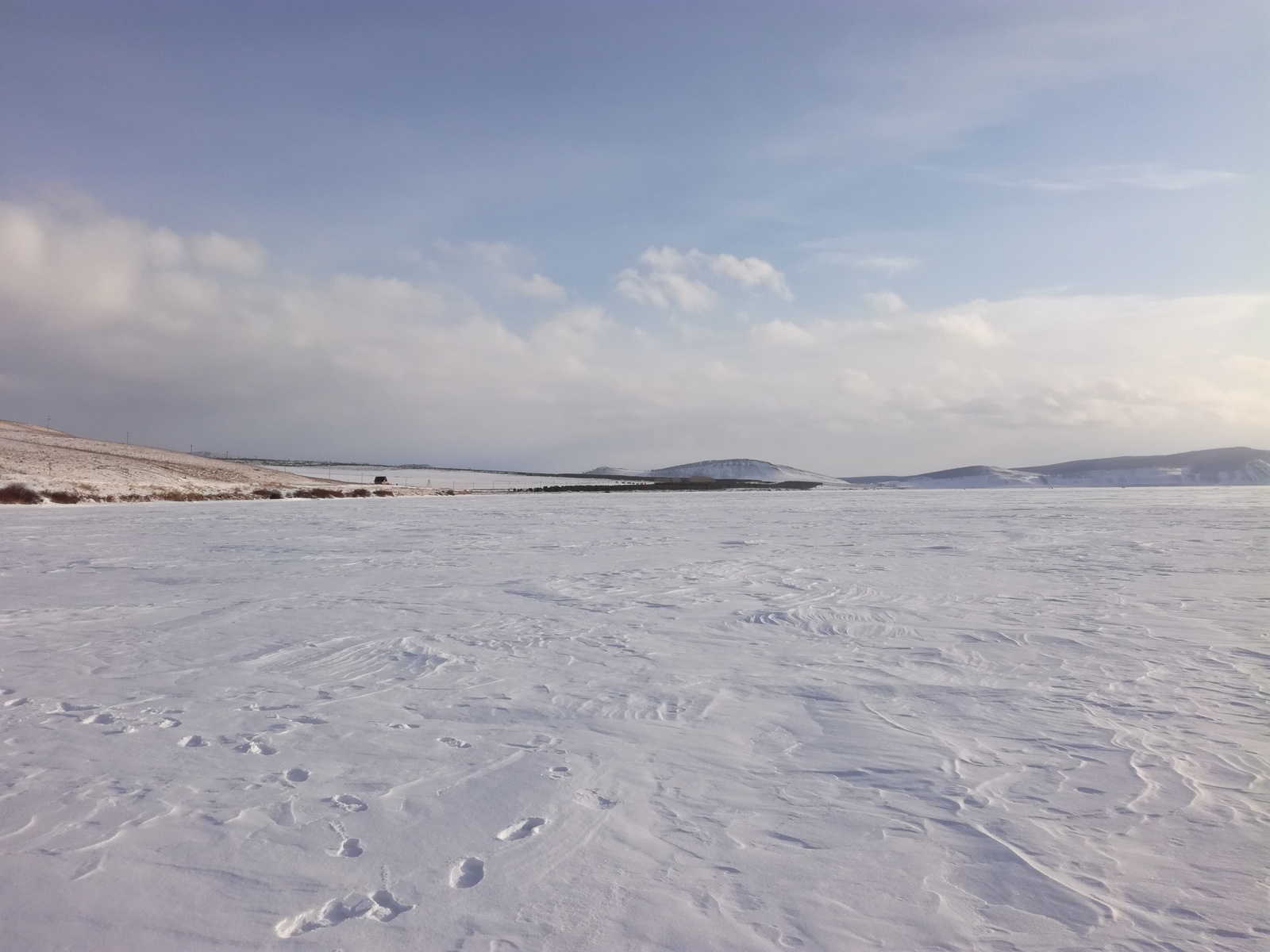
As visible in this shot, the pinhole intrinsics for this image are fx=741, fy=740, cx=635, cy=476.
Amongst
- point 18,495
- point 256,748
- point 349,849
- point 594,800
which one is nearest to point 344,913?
point 349,849

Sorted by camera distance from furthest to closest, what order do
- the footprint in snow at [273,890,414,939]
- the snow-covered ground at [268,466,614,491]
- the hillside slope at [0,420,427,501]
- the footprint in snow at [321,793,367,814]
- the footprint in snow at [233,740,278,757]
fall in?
the snow-covered ground at [268,466,614,491], the hillside slope at [0,420,427,501], the footprint in snow at [233,740,278,757], the footprint in snow at [321,793,367,814], the footprint in snow at [273,890,414,939]

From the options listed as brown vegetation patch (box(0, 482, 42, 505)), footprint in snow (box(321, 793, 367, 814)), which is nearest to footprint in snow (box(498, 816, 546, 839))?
footprint in snow (box(321, 793, 367, 814))

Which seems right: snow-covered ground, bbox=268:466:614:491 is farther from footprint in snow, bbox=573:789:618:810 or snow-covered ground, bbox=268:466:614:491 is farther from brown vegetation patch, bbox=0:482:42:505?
footprint in snow, bbox=573:789:618:810

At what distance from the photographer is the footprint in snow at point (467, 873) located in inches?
98.8

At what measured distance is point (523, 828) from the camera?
2887 millimetres

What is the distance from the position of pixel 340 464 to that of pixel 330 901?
10307cm

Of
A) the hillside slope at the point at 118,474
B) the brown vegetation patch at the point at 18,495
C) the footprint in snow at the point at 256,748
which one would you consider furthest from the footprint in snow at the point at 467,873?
the hillside slope at the point at 118,474

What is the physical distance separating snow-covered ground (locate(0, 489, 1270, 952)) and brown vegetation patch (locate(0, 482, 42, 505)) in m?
23.2

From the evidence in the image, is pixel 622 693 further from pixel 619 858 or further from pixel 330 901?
pixel 330 901

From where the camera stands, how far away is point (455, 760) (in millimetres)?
3557

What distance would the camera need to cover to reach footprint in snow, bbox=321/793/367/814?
120 inches

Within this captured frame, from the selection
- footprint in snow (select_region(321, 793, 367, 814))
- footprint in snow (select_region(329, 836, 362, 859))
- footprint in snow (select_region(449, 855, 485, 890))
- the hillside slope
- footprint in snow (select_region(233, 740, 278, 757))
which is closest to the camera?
footprint in snow (select_region(449, 855, 485, 890))

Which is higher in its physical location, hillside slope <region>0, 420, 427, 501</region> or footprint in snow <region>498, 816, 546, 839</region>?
hillside slope <region>0, 420, 427, 501</region>

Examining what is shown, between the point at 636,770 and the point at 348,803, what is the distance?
1.26 m
